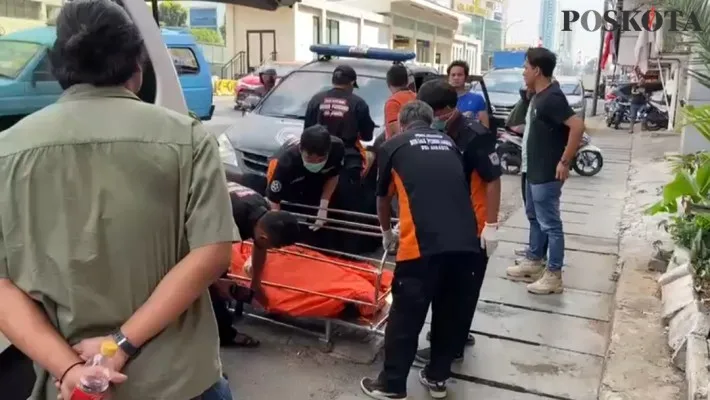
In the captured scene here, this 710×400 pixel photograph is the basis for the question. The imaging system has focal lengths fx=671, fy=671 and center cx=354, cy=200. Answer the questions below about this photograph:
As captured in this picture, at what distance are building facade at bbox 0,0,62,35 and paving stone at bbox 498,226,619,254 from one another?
4843mm

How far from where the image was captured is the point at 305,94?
22.3 ft

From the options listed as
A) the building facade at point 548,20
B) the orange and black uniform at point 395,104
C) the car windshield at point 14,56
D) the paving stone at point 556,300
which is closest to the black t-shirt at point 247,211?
the car windshield at point 14,56

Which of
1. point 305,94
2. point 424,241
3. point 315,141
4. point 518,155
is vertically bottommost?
point 518,155

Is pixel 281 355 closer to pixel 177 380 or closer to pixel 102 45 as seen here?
pixel 177 380

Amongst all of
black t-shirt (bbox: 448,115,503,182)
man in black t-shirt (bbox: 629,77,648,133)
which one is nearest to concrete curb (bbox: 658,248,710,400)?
black t-shirt (bbox: 448,115,503,182)

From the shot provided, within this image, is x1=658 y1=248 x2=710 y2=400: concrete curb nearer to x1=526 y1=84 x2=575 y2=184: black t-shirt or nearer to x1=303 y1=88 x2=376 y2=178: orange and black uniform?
x1=526 y1=84 x2=575 y2=184: black t-shirt

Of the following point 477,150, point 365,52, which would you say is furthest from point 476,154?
point 365,52

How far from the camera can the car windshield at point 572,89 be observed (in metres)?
17.8

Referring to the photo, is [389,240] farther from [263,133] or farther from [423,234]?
[263,133]

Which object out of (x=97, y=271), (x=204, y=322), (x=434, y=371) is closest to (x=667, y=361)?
(x=434, y=371)

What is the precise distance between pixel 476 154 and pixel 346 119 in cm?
221

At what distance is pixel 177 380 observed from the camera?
5.12 feet

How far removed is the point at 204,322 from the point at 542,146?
12.0 ft

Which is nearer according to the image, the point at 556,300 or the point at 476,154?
the point at 476,154
